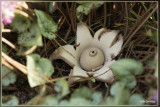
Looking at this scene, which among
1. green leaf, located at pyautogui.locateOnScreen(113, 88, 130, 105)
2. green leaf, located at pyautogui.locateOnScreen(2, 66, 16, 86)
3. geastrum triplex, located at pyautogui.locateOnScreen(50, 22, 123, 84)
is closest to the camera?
green leaf, located at pyautogui.locateOnScreen(113, 88, 130, 105)

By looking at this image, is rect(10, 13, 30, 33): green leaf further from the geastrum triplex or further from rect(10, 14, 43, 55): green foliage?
the geastrum triplex

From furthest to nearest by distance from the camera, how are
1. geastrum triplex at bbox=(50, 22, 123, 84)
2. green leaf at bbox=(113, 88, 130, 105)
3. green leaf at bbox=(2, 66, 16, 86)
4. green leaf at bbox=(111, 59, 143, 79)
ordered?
geastrum triplex at bbox=(50, 22, 123, 84) < green leaf at bbox=(2, 66, 16, 86) < green leaf at bbox=(111, 59, 143, 79) < green leaf at bbox=(113, 88, 130, 105)

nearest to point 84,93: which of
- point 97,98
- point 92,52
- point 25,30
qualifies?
point 97,98

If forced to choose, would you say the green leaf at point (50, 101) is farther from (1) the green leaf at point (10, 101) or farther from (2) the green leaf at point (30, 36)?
(2) the green leaf at point (30, 36)

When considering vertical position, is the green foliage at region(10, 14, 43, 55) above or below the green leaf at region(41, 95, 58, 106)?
above

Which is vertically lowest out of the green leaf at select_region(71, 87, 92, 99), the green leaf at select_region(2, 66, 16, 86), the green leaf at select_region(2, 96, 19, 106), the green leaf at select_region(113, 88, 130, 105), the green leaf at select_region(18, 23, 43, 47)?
the green leaf at select_region(2, 96, 19, 106)

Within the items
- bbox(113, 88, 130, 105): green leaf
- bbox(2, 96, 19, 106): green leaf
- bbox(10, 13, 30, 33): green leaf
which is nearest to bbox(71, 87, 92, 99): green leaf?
bbox(113, 88, 130, 105): green leaf

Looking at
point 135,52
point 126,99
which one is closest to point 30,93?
point 126,99

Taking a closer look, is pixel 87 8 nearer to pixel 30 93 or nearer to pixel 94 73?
pixel 94 73

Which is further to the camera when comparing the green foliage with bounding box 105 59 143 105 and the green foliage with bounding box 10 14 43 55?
the green foliage with bounding box 10 14 43 55
